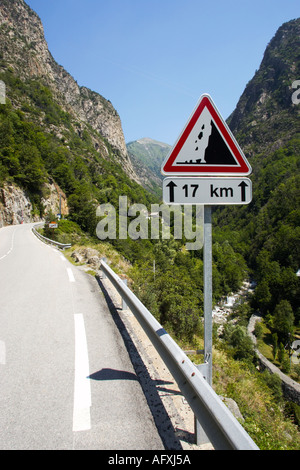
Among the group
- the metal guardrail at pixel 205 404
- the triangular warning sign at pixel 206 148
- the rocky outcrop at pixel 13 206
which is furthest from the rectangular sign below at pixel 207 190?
the rocky outcrop at pixel 13 206

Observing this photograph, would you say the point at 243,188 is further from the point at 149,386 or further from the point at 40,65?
the point at 40,65

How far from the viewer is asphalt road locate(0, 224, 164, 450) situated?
7.04ft

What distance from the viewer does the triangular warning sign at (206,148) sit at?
2.41 m

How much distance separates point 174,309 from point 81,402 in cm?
571

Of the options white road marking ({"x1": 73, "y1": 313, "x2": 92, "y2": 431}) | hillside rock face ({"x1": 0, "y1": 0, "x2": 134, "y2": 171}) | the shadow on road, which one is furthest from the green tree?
hillside rock face ({"x1": 0, "y1": 0, "x2": 134, "y2": 171})

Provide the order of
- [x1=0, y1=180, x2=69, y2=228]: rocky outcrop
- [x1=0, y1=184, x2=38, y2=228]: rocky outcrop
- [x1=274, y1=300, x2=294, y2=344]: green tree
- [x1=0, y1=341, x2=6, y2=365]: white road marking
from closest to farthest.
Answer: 1. [x1=0, y1=341, x2=6, y2=365]: white road marking
2. [x1=0, y1=184, x2=38, y2=228]: rocky outcrop
3. [x1=0, y1=180, x2=69, y2=228]: rocky outcrop
4. [x1=274, y1=300, x2=294, y2=344]: green tree

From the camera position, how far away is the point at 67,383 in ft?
9.49

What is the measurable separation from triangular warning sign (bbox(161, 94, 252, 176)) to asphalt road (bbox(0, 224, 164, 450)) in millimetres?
2220

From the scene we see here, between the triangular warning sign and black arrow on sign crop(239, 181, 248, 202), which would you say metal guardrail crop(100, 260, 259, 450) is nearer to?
black arrow on sign crop(239, 181, 248, 202)

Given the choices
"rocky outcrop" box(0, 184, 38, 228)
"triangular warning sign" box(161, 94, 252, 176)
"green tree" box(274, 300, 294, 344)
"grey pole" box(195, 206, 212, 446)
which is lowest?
"green tree" box(274, 300, 294, 344)

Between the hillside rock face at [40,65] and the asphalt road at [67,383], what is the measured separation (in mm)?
113389

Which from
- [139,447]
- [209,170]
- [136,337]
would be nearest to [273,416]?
[136,337]
